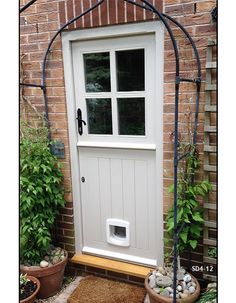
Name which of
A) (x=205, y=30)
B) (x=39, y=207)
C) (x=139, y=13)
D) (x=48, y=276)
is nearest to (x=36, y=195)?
(x=39, y=207)

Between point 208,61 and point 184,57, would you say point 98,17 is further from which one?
point 208,61

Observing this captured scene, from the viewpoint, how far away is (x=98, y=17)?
7.30 feet

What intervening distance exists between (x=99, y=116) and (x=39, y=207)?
0.94m

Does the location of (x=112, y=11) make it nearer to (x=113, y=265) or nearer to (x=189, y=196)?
(x=189, y=196)

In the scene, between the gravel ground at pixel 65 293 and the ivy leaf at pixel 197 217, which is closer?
the ivy leaf at pixel 197 217

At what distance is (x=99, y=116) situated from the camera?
2527mm

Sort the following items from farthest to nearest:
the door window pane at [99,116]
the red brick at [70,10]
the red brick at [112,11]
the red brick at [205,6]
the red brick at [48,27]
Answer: the door window pane at [99,116] < the red brick at [48,27] < the red brick at [70,10] < the red brick at [112,11] < the red brick at [205,6]

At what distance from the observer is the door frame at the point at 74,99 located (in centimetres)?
215

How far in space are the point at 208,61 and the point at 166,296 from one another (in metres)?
1.67

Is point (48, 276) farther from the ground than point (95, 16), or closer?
closer

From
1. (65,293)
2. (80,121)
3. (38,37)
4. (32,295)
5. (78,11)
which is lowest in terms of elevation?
(65,293)

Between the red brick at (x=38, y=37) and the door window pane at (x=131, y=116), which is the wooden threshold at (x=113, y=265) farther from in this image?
the red brick at (x=38, y=37)

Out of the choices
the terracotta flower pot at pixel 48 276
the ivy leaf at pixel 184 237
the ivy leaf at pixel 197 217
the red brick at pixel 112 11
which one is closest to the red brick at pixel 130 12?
the red brick at pixel 112 11

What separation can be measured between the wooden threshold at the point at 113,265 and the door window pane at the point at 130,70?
5.13 ft
